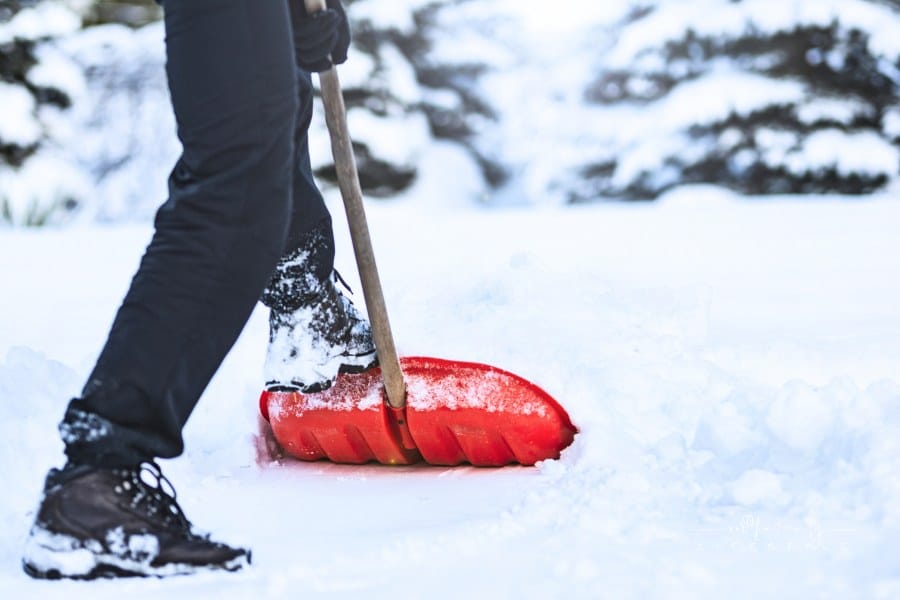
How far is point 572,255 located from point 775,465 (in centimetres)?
237

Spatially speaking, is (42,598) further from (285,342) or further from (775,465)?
(775,465)

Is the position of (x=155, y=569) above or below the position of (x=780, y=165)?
below

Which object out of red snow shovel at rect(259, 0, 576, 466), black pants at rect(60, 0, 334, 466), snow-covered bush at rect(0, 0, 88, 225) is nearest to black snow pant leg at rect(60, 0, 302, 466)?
black pants at rect(60, 0, 334, 466)

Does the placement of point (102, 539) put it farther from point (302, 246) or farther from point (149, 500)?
point (302, 246)

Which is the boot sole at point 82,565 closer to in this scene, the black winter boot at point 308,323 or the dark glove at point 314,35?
the black winter boot at point 308,323

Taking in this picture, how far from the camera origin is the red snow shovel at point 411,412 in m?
1.40

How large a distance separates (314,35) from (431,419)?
0.59 metres

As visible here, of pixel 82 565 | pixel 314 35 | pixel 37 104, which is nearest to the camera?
pixel 82 565

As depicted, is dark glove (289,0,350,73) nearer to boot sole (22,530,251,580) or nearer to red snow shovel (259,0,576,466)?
red snow shovel (259,0,576,466)

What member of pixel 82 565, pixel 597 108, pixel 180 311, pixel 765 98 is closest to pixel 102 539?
pixel 82 565

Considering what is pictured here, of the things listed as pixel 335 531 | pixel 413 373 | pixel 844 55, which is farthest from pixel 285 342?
pixel 844 55

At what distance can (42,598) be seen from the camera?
955mm

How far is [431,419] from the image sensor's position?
1.44 meters

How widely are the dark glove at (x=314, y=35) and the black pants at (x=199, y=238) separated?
139 millimetres
